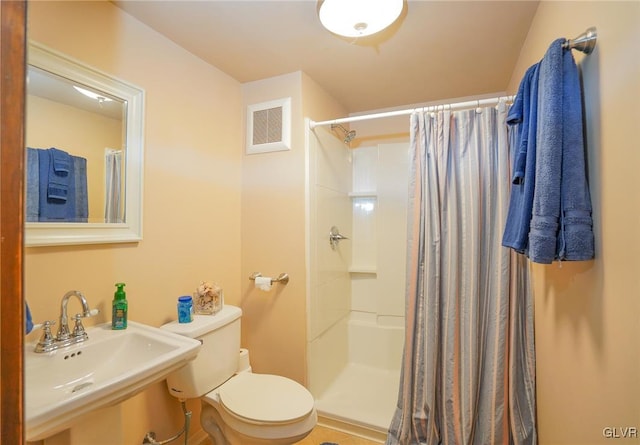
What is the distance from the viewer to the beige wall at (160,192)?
108 cm

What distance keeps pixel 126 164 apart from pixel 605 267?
177 cm

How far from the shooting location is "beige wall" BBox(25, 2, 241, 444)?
3.56ft

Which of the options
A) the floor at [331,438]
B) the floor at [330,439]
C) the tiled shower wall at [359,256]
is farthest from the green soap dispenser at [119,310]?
the floor at [331,438]

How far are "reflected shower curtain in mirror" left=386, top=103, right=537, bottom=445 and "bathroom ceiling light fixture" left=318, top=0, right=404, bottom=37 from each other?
0.53 metres

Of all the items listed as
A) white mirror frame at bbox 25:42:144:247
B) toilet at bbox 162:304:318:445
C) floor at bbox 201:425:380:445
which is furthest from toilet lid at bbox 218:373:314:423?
white mirror frame at bbox 25:42:144:247

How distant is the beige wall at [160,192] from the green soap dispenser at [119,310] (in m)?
0.08

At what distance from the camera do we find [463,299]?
1480 millimetres

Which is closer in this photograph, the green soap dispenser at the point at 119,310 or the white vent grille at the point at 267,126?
the green soap dispenser at the point at 119,310

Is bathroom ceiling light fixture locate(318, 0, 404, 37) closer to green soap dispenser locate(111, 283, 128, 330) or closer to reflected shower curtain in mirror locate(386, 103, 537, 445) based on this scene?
reflected shower curtain in mirror locate(386, 103, 537, 445)

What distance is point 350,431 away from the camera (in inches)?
68.7

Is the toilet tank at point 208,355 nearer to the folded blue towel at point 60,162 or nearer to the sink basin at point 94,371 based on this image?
the sink basin at point 94,371

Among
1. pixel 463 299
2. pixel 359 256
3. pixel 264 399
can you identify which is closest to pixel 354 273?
pixel 359 256

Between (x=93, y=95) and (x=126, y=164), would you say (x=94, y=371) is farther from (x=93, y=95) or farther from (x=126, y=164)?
(x=93, y=95)

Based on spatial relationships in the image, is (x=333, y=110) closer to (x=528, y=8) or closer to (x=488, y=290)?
(x=528, y=8)
